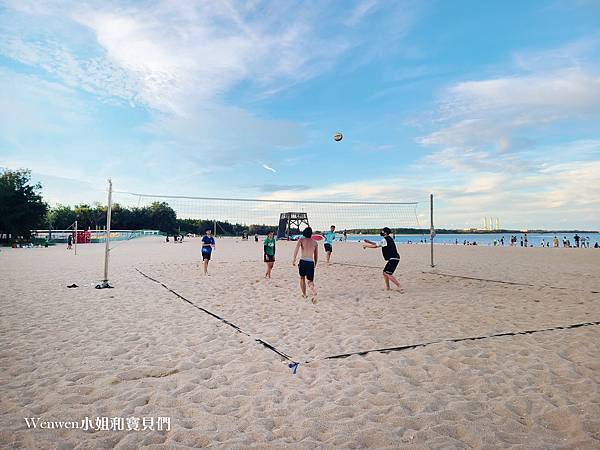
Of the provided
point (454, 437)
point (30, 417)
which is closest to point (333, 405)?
point (454, 437)

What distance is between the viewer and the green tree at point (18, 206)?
29.4 m

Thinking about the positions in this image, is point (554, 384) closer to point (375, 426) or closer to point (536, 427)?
point (536, 427)

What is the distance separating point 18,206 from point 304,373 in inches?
1405

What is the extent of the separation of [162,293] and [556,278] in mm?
9888

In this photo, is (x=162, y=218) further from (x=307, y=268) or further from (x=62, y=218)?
(x=307, y=268)

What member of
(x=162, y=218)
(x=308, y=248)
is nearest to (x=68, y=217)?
(x=162, y=218)

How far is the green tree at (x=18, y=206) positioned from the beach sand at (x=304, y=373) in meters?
29.5

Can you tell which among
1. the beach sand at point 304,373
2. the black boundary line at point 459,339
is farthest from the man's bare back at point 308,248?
the black boundary line at point 459,339

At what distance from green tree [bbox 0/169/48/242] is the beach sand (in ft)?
96.7

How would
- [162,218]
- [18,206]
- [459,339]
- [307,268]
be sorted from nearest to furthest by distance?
1. [459,339]
2. [307,268]
3. [18,206]
4. [162,218]

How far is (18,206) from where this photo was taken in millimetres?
30016

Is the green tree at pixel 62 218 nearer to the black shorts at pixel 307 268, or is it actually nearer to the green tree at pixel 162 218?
the green tree at pixel 162 218

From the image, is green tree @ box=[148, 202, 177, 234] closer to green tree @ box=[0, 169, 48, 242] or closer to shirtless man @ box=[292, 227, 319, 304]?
green tree @ box=[0, 169, 48, 242]

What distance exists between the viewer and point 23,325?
4.80m
